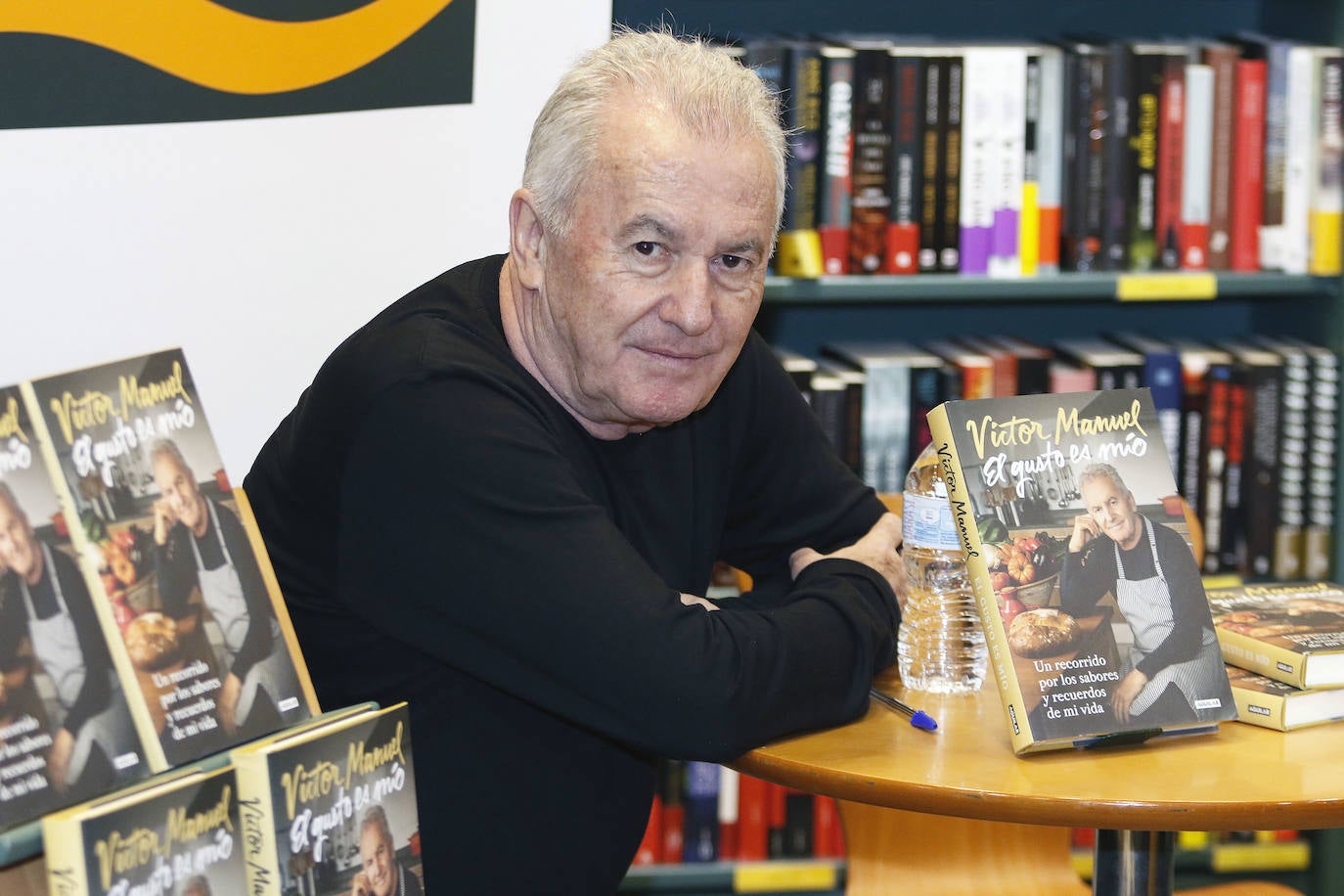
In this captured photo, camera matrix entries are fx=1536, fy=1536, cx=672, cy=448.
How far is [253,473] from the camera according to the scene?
1.62 m

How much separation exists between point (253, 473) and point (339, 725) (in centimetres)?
54

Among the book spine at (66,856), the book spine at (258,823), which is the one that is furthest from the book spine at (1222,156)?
the book spine at (66,856)

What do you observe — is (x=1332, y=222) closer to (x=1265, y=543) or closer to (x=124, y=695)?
(x=1265, y=543)

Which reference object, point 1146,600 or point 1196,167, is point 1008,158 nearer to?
point 1196,167

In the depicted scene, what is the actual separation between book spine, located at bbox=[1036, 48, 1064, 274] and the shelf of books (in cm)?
181

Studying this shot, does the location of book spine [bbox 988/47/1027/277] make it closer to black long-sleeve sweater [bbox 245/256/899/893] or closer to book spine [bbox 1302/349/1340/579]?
book spine [bbox 1302/349/1340/579]

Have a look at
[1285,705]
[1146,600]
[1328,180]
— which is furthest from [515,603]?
[1328,180]

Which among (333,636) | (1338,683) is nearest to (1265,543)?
(1338,683)

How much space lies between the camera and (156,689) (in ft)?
3.66

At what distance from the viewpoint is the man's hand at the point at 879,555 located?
1.63 m

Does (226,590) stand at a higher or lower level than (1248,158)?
lower

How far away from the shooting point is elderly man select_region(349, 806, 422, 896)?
118 centimetres

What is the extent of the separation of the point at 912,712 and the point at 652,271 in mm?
486

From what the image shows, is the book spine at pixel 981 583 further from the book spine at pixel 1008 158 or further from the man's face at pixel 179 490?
the book spine at pixel 1008 158
